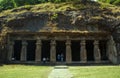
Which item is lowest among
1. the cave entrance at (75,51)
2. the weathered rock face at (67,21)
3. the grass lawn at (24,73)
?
the cave entrance at (75,51)

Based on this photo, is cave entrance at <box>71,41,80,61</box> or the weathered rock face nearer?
the weathered rock face

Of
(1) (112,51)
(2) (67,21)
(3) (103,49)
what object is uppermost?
(2) (67,21)

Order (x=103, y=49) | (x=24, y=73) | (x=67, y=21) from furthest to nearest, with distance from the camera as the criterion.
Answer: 1. (x=103, y=49)
2. (x=67, y=21)
3. (x=24, y=73)

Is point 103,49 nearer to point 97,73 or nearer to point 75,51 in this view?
point 75,51

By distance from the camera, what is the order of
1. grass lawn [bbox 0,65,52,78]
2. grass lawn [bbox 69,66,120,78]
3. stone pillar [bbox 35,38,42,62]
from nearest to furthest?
grass lawn [bbox 69,66,120,78] < grass lawn [bbox 0,65,52,78] < stone pillar [bbox 35,38,42,62]

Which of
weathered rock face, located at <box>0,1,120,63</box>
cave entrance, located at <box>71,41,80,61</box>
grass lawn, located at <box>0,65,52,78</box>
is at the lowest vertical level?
cave entrance, located at <box>71,41,80,61</box>

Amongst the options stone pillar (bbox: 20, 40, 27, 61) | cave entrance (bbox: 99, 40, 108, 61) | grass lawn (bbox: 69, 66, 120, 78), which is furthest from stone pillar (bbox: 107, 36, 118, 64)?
stone pillar (bbox: 20, 40, 27, 61)

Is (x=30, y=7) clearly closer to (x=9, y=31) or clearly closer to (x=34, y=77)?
(x=9, y=31)

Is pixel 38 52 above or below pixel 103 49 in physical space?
above

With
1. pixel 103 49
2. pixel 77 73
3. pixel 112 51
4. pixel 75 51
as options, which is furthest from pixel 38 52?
pixel 77 73

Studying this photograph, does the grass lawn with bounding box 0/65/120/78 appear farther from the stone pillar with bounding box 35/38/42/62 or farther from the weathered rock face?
the weathered rock face

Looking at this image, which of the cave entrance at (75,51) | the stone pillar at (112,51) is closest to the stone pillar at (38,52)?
the cave entrance at (75,51)

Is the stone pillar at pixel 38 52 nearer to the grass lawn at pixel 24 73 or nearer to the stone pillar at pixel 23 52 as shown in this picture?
the stone pillar at pixel 23 52

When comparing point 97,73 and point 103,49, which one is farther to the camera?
point 103,49
